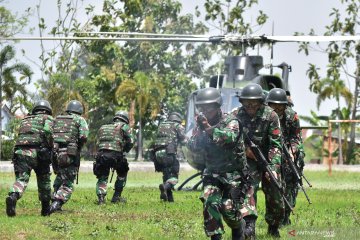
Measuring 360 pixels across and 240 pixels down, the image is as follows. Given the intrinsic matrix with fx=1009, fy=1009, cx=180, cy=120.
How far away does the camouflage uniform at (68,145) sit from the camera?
17.1m

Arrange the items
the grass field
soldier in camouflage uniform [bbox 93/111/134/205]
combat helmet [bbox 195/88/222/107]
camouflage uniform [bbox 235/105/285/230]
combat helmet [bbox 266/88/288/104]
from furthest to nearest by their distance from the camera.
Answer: soldier in camouflage uniform [bbox 93/111/134/205], combat helmet [bbox 266/88/288/104], the grass field, camouflage uniform [bbox 235/105/285/230], combat helmet [bbox 195/88/222/107]

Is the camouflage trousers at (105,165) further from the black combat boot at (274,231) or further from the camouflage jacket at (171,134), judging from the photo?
the black combat boot at (274,231)

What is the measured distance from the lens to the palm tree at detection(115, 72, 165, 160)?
51844mm

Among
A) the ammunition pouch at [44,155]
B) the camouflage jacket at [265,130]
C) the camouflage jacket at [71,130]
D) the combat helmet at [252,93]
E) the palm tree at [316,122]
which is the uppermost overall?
the combat helmet at [252,93]

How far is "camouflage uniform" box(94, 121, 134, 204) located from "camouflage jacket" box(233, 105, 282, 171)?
7.15m

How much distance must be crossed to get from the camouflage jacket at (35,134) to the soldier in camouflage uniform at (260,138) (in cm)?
426

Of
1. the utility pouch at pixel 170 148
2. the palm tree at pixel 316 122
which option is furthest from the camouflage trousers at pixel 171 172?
the palm tree at pixel 316 122

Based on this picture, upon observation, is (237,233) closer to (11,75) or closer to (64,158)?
(64,158)

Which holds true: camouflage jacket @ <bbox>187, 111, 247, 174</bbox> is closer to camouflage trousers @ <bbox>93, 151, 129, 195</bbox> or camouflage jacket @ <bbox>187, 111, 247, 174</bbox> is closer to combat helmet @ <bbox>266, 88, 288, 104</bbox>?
combat helmet @ <bbox>266, 88, 288, 104</bbox>

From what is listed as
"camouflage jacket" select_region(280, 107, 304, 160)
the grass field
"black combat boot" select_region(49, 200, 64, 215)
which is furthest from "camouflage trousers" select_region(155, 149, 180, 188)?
"camouflage jacket" select_region(280, 107, 304, 160)

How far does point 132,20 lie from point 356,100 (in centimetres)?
1312

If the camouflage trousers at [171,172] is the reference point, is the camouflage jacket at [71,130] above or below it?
above

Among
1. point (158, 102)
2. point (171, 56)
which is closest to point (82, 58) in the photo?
point (171, 56)

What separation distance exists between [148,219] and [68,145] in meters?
2.37
